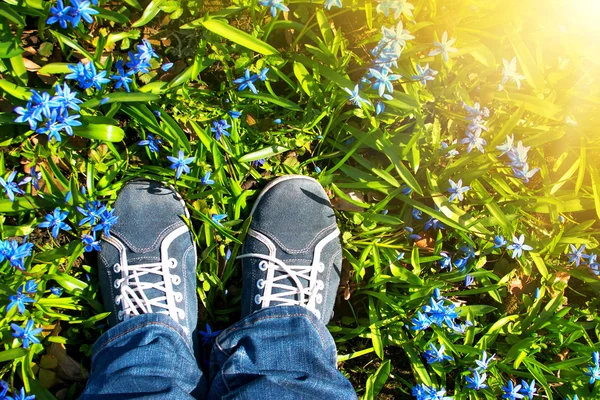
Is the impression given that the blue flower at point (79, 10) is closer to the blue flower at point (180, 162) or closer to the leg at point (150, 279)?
the blue flower at point (180, 162)

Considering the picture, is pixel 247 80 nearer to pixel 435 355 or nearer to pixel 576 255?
pixel 435 355

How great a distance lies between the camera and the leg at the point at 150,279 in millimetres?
1968

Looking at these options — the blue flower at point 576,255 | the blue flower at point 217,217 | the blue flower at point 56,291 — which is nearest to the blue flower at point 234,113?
the blue flower at point 217,217

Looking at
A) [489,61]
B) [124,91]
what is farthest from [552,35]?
[124,91]

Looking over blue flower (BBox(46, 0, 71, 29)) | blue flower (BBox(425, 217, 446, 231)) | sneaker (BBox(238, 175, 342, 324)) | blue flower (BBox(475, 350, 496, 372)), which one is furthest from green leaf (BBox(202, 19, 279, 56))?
blue flower (BBox(475, 350, 496, 372))

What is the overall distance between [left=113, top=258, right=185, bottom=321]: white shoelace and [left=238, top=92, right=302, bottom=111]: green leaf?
804 mm

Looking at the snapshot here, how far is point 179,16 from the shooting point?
2004 millimetres

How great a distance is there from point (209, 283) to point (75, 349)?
2.12 ft

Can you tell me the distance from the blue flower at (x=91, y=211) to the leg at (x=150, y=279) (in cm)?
1

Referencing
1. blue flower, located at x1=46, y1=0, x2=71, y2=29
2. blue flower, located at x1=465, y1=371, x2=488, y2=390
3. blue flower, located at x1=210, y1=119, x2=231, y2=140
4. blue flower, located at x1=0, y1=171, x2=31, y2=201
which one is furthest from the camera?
blue flower, located at x1=465, y1=371, x2=488, y2=390

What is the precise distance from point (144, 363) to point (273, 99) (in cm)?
114

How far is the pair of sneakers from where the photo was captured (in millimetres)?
2139

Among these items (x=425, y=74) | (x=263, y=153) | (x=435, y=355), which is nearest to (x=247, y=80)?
(x=263, y=153)

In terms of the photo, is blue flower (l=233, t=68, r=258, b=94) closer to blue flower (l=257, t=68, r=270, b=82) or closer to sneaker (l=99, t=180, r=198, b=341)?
blue flower (l=257, t=68, r=270, b=82)
